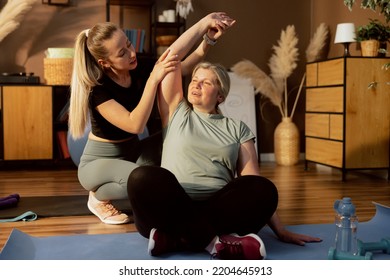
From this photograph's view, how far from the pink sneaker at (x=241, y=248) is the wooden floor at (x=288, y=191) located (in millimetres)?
655

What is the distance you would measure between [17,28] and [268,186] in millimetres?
3377

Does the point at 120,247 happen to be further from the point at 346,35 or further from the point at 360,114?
the point at 346,35

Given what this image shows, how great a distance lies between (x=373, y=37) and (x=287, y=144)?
1249 mm

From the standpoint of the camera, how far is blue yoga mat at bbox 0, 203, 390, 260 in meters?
1.72

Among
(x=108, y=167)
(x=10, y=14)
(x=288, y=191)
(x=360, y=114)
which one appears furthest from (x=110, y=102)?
(x=10, y=14)

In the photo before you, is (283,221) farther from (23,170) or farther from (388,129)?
(23,170)

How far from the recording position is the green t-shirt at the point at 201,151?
182cm

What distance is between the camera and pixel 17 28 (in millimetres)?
4387

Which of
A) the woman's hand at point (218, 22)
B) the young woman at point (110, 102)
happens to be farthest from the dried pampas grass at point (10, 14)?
the woman's hand at point (218, 22)

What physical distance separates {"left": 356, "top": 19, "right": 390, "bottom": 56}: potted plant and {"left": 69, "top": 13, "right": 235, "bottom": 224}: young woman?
185 cm

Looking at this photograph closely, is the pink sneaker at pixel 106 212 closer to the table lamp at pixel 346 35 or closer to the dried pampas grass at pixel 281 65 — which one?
the table lamp at pixel 346 35

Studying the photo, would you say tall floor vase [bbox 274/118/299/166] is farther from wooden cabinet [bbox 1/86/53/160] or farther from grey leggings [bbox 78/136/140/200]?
grey leggings [bbox 78/136/140/200]

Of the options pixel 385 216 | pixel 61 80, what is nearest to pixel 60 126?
pixel 61 80

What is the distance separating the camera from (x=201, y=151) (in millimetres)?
1823
